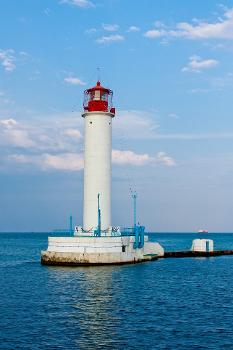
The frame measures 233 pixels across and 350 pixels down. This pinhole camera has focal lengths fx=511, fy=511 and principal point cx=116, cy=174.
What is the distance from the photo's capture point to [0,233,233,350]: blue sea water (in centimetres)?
2678

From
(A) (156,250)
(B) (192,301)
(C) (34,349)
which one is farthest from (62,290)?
(A) (156,250)

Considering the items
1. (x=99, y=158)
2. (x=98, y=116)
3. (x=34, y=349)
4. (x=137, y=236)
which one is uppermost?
(x=98, y=116)

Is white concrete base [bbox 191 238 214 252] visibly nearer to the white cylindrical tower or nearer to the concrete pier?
the concrete pier

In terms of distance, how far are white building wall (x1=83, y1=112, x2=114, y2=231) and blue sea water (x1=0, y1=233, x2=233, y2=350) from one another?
25.9 feet

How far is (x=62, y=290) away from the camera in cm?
4369

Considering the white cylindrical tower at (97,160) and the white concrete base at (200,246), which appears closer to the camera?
the white cylindrical tower at (97,160)

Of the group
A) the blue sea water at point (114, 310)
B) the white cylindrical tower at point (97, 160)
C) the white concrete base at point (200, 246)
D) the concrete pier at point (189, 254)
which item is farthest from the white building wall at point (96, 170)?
the white concrete base at point (200, 246)

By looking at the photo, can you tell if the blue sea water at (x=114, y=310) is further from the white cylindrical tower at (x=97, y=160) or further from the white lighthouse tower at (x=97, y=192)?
the white cylindrical tower at (x=97, y=160)

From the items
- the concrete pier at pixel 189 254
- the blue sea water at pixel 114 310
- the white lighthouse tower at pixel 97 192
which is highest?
the white lighthouse tower at pixel 97 192

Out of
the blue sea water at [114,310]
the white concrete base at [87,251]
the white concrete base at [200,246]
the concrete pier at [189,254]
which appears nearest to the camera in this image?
the blue sea water at [114,310]

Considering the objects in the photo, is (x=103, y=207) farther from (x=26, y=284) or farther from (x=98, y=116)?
(x=26, y=284)

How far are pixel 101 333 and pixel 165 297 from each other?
13.7m

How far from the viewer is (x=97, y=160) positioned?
62969 mm

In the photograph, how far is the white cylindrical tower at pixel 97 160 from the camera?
2473 inches
